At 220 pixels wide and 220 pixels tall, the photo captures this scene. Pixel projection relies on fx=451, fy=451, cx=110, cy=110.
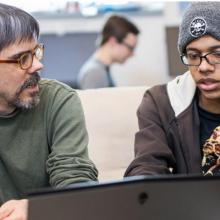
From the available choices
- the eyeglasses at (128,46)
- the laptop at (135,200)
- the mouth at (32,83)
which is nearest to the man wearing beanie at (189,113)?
the mouth at (32,83)

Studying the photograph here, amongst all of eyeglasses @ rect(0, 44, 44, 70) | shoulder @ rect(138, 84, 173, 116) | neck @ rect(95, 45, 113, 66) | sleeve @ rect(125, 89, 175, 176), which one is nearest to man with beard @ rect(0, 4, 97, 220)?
eyeglasses @ rect(0, 44, 44, 70)

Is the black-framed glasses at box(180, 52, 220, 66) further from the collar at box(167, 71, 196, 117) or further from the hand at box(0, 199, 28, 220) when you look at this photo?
the hand at box(0, 199, 28, 220)

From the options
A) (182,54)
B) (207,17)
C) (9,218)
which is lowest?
(9,218)

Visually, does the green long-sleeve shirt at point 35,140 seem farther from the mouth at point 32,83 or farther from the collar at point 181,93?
the collar at point 181,93

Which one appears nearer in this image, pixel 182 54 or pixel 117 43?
pixel 182 54

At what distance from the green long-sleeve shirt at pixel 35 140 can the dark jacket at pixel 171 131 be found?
0.71ft

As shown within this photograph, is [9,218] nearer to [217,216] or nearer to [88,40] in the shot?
[217,216]

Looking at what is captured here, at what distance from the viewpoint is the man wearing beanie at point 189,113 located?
140 centimetres

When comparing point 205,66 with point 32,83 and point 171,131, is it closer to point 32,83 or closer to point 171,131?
point 171,131

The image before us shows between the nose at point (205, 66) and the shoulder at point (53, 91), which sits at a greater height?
the nose at point (205, 66)

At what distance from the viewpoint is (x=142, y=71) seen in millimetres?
4434

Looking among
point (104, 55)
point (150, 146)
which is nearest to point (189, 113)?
point (150, 146)

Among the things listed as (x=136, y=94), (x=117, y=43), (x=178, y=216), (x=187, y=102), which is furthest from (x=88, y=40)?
(x=178, y=216)

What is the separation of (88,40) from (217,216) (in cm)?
370
